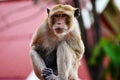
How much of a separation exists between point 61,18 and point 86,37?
8.83ft

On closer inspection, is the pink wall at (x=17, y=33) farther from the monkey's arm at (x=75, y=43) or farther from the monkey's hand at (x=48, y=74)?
the monkey's hand at (x=48, y=74)

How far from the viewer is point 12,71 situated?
6.93 metres

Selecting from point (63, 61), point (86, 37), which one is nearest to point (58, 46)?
point (63, 61)

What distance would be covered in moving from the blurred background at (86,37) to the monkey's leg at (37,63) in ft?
7.97

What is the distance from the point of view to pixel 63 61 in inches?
117

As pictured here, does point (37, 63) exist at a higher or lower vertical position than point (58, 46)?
lower

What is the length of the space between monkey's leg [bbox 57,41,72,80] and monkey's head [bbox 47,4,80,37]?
0.36 feet

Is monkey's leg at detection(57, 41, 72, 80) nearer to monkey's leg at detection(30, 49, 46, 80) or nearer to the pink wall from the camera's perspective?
monkey's leg at detection(30, 49, 46, 80)

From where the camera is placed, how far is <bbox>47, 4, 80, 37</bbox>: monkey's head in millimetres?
2828

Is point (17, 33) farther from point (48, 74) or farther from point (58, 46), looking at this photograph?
point (48, 74)

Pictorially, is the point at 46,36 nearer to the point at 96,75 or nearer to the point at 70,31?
the point at 70,31

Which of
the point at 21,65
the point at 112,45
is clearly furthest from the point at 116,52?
the point at 21,65

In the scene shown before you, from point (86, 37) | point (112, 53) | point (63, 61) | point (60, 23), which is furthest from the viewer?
point (112, 53)

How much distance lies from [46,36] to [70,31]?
6.5 inches
